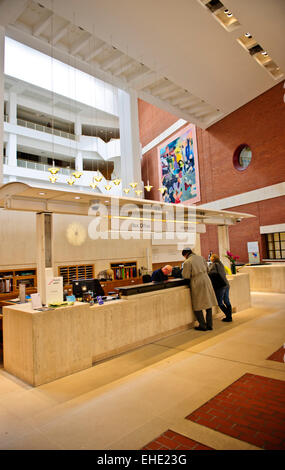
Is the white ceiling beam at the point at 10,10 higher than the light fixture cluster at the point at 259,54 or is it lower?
higher

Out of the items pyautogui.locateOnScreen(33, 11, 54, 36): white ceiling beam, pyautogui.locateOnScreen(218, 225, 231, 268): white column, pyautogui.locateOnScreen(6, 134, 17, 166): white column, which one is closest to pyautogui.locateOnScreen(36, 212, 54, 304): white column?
pyautogui.locateOnScreen(218, 225, 231, 268): white column

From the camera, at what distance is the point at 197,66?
11203mm

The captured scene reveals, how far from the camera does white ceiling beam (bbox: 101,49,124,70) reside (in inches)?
429

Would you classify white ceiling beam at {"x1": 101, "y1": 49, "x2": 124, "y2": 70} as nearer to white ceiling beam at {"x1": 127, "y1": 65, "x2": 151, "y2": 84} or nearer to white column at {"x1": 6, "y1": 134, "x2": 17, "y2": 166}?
white ceiling beam at {"x1": 127, "y1": 65, "x2": 151, "y2": 84}

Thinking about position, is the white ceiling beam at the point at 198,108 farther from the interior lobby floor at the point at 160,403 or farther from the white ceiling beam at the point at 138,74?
the interior lobby floor at the point at 160,403

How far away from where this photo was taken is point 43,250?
4.95m

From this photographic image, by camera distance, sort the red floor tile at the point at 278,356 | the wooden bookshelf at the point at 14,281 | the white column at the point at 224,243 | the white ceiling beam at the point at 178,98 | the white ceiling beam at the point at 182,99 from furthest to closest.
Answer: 1. the white ceiling beam at the point at 182,99
2. the white ceiling beam at the point at 178,98
3. the white column at the point at 224,243
4. the wooden bookshelf at the point at 14,281
5. the red floor tile at the point at 278,356

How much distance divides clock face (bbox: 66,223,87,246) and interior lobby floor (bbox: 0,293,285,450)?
12.3 ft

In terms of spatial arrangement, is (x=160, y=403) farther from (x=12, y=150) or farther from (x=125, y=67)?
(x=12, y=150)

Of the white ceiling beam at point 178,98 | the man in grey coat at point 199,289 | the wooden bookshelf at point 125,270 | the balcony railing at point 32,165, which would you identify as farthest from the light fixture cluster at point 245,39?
the balcony railing at point 32,165

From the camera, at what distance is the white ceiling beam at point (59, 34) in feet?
31.1

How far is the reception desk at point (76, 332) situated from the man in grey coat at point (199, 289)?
603mm

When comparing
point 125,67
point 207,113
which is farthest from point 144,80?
point 207,113

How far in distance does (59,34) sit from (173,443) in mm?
11540
